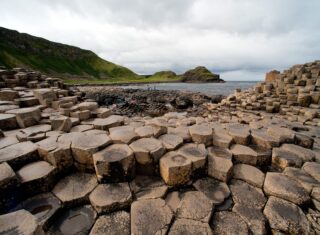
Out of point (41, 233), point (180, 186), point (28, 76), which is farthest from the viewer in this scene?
point (28, 76)

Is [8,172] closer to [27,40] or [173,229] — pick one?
[173,229]

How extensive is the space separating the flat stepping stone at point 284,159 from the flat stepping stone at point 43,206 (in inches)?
139

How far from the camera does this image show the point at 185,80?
11438cm

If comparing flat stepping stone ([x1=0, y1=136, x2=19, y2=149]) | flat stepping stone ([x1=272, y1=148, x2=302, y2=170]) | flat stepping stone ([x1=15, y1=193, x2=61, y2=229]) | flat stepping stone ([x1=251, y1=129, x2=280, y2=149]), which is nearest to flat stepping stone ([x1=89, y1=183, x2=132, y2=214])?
flat stepping stone ([x1=15, y1=193, x2=61, y2=229])

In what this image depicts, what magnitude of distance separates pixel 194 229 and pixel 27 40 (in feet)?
354

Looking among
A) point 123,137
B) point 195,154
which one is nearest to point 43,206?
Answer: point 123,137

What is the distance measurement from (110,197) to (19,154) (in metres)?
1.60

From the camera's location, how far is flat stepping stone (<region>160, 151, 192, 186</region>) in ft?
7.52

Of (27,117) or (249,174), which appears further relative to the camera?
(27,117)

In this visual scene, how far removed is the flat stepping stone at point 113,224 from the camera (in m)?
1.71

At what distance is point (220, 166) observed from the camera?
8.34ft

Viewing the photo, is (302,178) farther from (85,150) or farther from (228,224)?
(85,150)

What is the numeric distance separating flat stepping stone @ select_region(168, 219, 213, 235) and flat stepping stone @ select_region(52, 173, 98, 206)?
3.87 feet

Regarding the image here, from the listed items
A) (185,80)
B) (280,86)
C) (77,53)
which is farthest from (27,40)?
(280,86)
